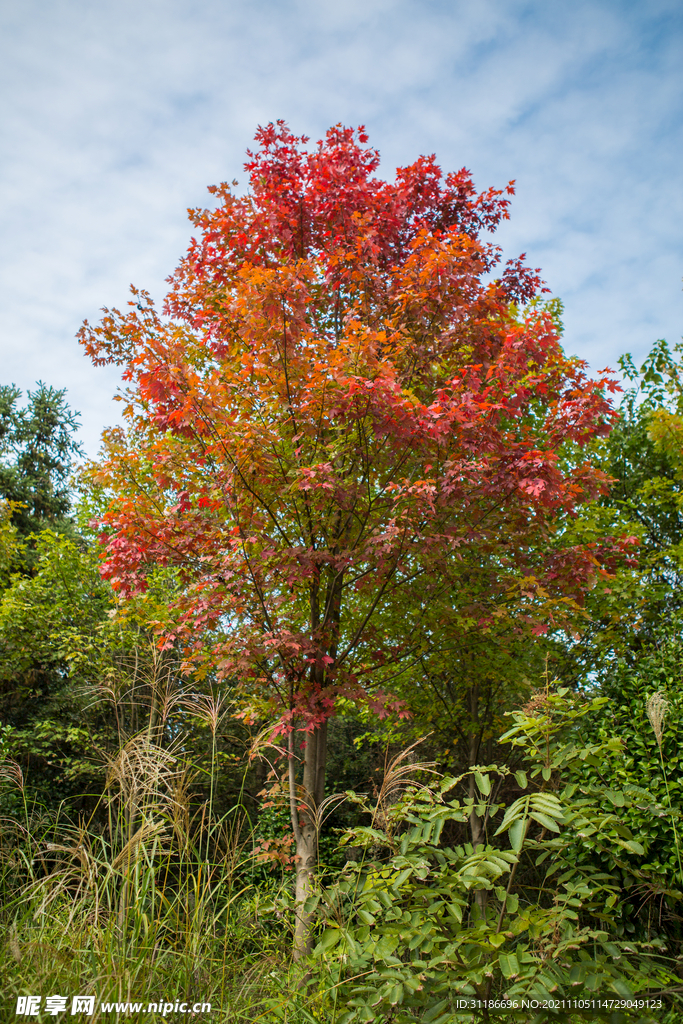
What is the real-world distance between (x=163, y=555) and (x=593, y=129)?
4.85 meters

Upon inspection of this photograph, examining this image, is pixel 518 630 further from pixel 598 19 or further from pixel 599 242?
pixel 598 19

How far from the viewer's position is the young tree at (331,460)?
10.4 ft

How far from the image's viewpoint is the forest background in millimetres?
1865

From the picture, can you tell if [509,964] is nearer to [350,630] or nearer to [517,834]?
[517,834]

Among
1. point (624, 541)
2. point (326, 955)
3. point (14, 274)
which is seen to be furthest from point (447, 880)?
point (14, 274)

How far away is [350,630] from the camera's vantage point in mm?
4191

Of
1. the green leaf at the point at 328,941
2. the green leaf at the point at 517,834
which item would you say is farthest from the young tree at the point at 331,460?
the green leaf at the point at 517,834

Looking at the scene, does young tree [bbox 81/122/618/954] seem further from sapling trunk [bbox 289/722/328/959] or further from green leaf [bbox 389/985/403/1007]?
green leaf [bbox 389/985/403/1007]

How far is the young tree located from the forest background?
0.03 m

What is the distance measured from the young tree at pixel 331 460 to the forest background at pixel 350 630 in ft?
0.09

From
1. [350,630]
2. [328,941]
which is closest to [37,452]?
[350,630]

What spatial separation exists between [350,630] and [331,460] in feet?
4.89

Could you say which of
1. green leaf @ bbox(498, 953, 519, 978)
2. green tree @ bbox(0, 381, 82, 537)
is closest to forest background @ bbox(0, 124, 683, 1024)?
green leaf @ bbox(498, 953, 519, 978)

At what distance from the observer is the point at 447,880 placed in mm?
1971
